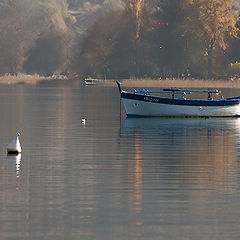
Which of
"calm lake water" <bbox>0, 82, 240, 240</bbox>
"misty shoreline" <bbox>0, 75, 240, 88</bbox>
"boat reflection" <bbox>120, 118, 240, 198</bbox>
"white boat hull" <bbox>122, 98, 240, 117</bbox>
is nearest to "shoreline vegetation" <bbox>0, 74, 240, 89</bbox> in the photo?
"misty shoreline" <bbox>0, 75, 240, 88</bbox>

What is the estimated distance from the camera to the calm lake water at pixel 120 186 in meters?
16.5

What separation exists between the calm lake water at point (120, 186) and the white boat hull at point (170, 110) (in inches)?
602

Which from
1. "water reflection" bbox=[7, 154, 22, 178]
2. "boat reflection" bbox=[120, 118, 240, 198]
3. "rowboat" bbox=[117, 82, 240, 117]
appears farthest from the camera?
"rowboat" bbox=[117, 82, 240, 117]

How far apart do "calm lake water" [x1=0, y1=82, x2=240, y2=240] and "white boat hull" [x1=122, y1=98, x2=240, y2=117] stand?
15.3 m

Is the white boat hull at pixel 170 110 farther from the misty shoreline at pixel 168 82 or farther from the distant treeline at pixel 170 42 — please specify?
the distant treeline at pixel 170 42

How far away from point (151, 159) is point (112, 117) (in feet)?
99.9

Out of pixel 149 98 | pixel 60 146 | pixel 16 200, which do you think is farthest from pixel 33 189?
pixel 149 98

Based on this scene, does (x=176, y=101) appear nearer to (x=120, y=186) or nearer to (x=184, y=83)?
(x=120, y=186)

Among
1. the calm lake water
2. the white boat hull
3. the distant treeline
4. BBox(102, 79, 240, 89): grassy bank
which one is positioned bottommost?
the calm lake water

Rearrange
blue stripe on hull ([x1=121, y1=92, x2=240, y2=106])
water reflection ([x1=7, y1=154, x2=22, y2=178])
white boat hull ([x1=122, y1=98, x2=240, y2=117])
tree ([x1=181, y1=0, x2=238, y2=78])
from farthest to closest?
tree ([x1=181, y1=0, x2=238, y2=78]) < white boat hull ([x1=122, y1=98, x2=240, y2=117]) < blue stripe on hull ([x1=121, y1=92, x2=240, y2=106]) < water reflection ([x1=7, y1=154, x2=22, y2=178])

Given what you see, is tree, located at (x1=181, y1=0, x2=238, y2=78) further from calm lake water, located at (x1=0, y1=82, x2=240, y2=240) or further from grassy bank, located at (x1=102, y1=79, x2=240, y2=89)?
calm lake water, located at (x1=0, y1=82, x2=240, y2=240)

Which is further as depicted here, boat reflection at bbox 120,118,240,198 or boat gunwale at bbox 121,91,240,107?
boat gunwale at bbox 121,91,240,107

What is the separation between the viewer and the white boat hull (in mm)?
58625

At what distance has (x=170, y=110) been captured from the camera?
59.0 metres
